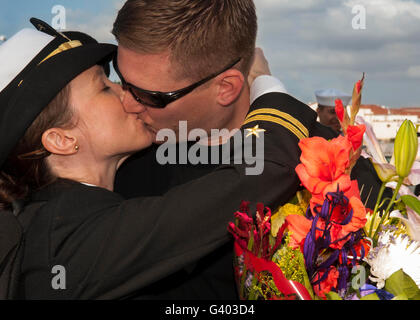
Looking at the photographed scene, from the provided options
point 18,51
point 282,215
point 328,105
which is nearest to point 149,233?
point 282,215

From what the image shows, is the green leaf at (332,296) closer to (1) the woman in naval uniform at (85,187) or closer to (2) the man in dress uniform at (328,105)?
(1) the woman in naval uniform at (85,187)

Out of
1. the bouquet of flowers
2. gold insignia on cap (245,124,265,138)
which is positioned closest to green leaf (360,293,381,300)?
the bouquet of flowers

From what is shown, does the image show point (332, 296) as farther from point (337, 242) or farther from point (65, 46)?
point (65, 46)

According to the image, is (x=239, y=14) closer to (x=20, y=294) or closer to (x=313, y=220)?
(x=313, y=220)

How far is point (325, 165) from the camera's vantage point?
145 cm

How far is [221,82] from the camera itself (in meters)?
2.86

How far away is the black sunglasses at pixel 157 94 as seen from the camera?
2746mm

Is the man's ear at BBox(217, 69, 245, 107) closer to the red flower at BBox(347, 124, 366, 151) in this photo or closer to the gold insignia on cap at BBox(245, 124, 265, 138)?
the gold insignia on cap at BBox(245, 124, 265, 138)

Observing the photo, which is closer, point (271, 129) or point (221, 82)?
point (271, 129)

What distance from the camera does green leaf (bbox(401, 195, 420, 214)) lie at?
1.46 meters

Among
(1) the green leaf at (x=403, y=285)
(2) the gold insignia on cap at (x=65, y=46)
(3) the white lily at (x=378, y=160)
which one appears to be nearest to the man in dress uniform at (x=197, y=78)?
(2) the gold insignia on cap at (x=65, y=46)

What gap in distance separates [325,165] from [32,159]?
5.56 ft
